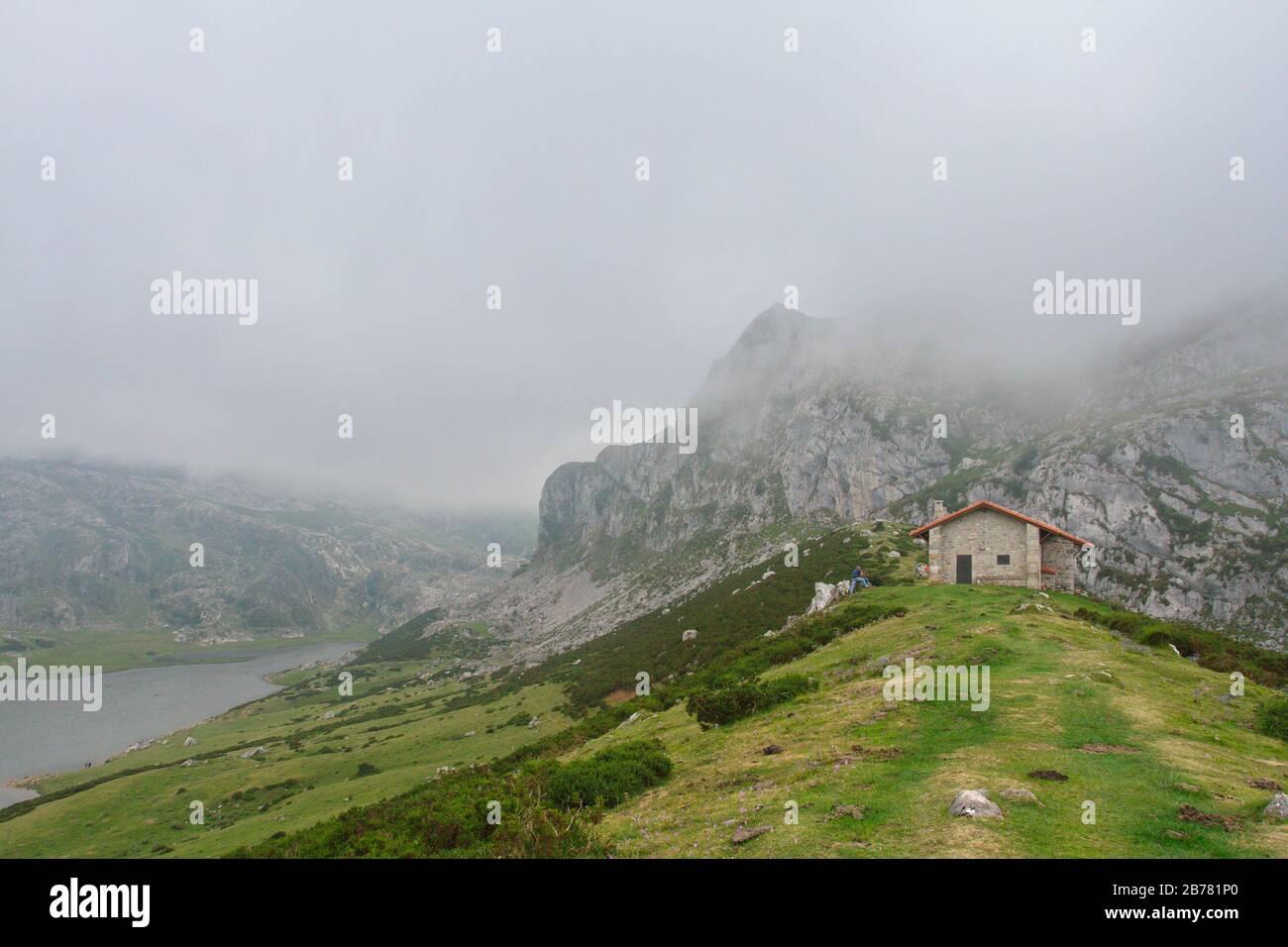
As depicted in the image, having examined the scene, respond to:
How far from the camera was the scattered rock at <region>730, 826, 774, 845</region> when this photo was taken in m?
10.4

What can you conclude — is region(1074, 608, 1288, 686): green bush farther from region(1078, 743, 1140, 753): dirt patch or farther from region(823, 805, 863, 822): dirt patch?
region(823, 805, 863, 822): dirt patch

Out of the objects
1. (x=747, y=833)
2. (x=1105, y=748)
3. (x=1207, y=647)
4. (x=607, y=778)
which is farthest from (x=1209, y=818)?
(x=1207, y=647)

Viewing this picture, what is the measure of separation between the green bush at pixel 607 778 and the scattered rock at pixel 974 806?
331 inches

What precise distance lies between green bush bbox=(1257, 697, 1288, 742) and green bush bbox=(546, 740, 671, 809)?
16.4 metres

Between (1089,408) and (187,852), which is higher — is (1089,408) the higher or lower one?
the higher one

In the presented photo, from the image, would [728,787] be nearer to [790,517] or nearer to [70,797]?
[70,797]

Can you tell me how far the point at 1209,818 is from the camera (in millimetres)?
9406

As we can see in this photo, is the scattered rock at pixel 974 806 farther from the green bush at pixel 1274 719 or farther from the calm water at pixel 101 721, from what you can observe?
A: the calm water at pixel 101 721

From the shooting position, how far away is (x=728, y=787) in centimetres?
1444

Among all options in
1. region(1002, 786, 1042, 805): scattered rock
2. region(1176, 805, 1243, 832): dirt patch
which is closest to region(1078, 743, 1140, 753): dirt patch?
region(1176, 805, 1243, 832): dirt patch

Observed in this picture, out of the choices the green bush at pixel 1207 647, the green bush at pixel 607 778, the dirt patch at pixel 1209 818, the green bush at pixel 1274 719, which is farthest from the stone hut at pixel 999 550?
the dirt patch at pixel 1209 818

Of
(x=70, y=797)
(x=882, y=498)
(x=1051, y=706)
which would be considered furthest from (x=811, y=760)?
(x=882, y=498)
